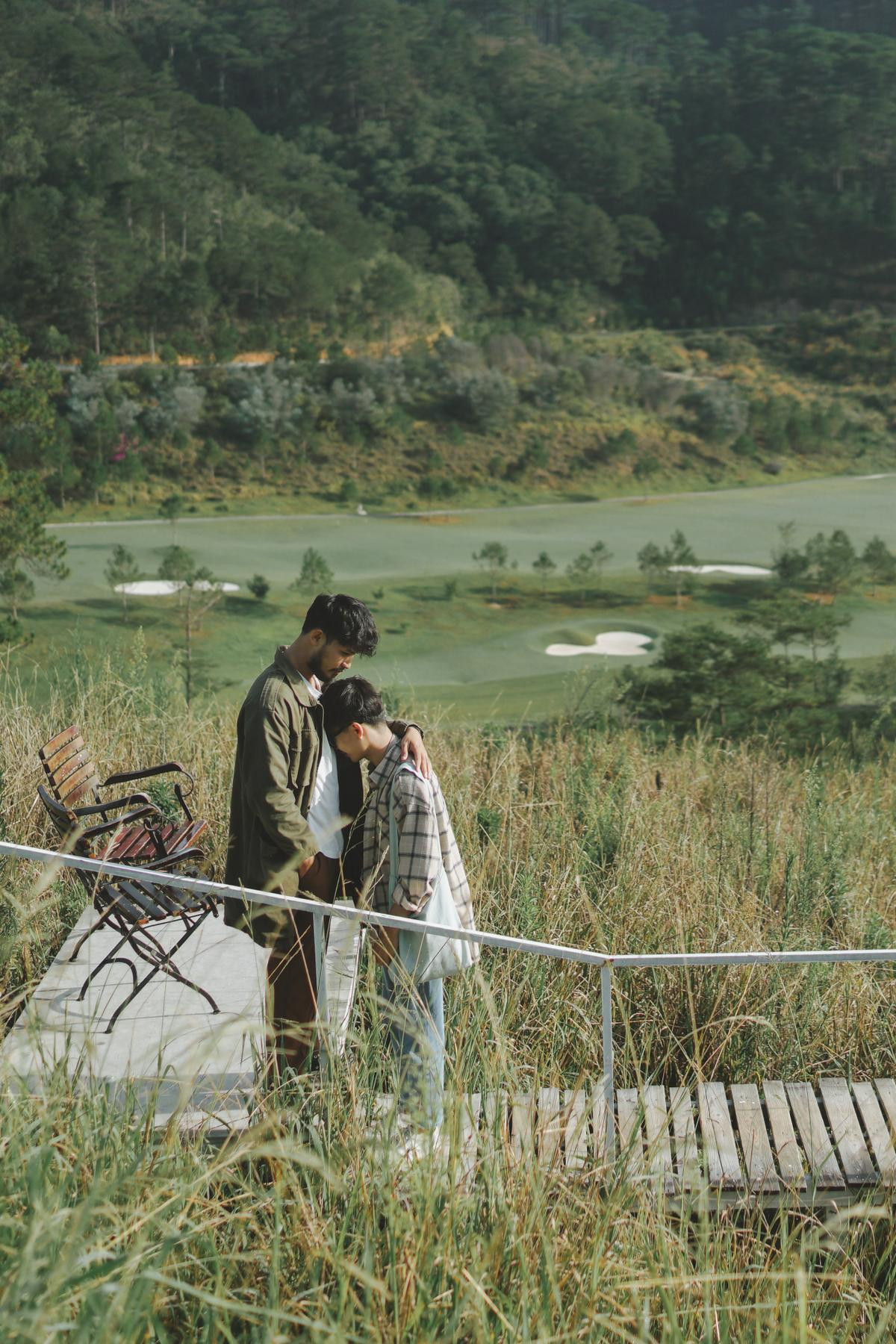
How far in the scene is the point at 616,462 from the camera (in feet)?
134

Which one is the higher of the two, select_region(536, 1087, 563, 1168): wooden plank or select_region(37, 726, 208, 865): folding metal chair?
select_region(536, 1087, 563, 1168): wooden plank

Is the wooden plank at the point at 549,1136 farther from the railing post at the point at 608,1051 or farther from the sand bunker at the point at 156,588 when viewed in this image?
the sand bunker at the point at 156,588

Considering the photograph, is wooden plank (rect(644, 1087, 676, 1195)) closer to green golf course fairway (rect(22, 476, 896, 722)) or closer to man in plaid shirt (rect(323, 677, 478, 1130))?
man in plaid shirt (rect(323, 677, 478, 1130))

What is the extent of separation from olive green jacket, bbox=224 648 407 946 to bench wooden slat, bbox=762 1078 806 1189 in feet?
3.33

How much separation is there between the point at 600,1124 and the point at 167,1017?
4.24 feet

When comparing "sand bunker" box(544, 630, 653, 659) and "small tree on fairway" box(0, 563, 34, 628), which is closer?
"small tree on fairway" box(0, 563, 34, 628)

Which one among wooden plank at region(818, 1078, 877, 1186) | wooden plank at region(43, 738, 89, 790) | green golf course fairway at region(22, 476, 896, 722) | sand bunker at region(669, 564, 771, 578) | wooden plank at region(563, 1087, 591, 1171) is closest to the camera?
wooden plank at region(563, 1087, 591, 1171)

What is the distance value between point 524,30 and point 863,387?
138 feet

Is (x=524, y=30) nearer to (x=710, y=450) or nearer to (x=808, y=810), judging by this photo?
(x=710, y=450)

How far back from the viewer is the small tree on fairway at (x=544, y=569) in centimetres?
2970

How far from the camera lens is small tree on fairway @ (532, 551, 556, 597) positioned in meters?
29.7

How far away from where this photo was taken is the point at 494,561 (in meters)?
31.4

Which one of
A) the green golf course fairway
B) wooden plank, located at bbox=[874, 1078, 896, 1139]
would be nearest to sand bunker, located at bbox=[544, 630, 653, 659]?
the green golf course fairway

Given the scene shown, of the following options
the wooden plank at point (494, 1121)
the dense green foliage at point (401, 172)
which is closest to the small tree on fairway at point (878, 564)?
the dense green foliage at point (401, 172)
